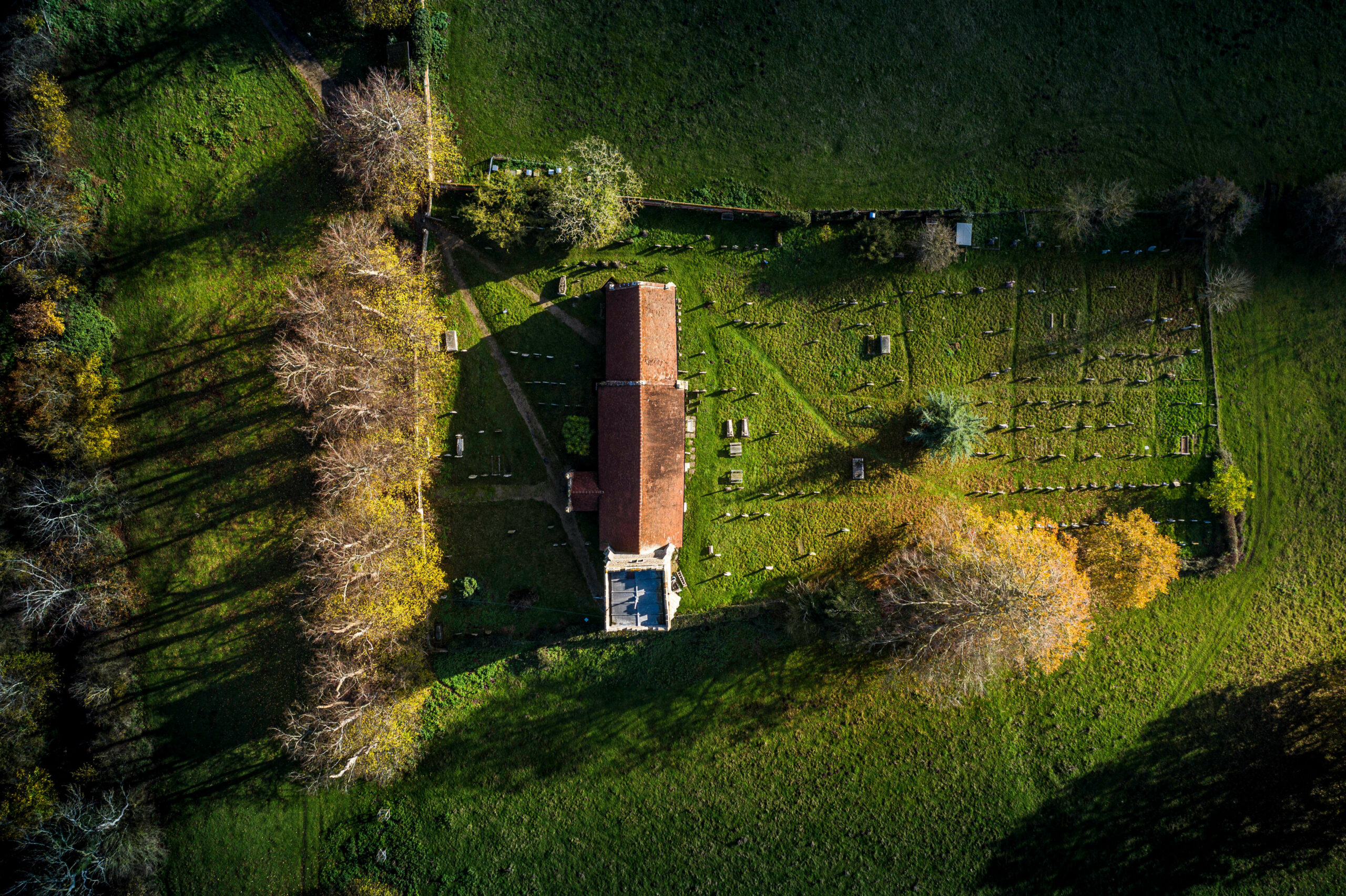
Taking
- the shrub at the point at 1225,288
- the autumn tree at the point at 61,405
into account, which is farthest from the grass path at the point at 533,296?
the shrub at the point at 1225,288

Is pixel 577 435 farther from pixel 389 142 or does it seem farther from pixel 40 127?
pixel 40 127

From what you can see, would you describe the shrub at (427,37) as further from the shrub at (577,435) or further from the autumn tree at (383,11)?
the shrub at (577,435)

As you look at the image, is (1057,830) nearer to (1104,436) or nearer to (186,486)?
(1104,436)

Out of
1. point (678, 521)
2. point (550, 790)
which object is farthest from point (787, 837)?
point (678, 521)

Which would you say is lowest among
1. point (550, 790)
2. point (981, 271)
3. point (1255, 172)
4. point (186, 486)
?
point (550, 790)

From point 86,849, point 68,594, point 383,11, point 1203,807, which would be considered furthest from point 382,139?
point 1203,807
